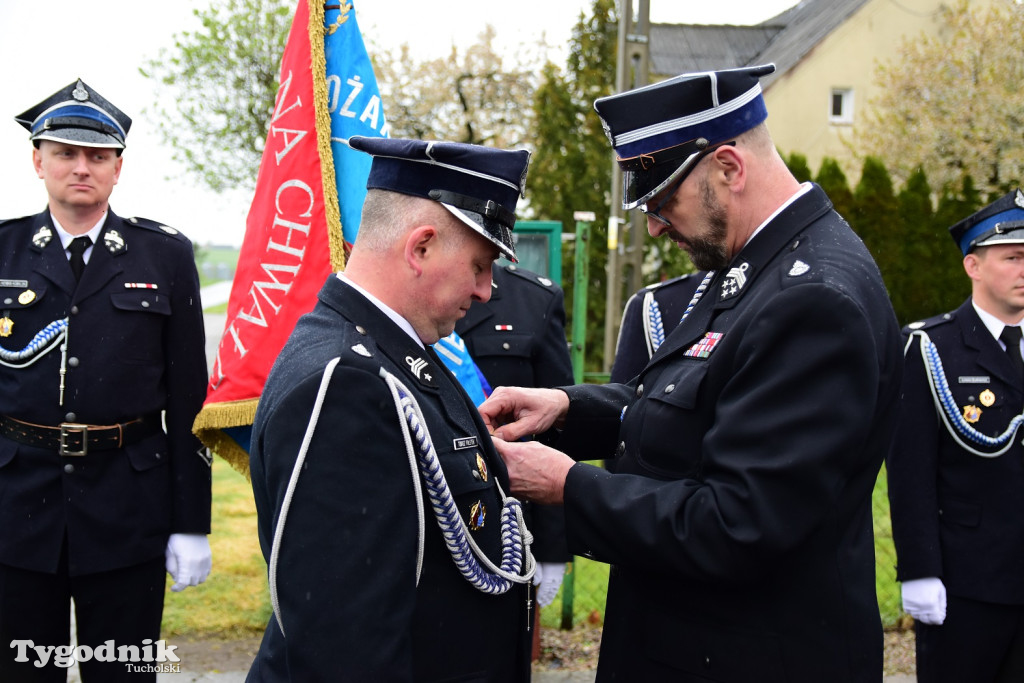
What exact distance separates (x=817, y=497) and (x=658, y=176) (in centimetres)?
84

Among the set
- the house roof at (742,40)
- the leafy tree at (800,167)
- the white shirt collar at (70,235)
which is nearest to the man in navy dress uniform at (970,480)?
the white shirt collar at (70,235)

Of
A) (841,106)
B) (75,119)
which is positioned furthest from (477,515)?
(841,106)

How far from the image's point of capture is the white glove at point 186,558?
3.40 m

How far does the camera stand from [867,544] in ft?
6.95

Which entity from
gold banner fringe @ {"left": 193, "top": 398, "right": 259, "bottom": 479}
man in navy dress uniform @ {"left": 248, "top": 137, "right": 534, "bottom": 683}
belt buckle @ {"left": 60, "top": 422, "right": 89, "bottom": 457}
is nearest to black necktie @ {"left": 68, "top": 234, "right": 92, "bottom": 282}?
belt buckle @ {"left": 60, "top": 422, "right": 89, "bottom": 457}

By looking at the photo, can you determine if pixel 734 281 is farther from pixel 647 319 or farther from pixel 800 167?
pixel 800 167

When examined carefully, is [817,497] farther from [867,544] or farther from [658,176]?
[658,176]

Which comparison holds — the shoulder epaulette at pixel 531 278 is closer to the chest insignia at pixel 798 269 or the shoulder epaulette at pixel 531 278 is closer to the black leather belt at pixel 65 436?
the black leather belt at pixel 65 436

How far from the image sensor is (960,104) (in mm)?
17094

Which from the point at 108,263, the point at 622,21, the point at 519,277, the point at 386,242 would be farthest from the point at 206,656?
the point at 622,21

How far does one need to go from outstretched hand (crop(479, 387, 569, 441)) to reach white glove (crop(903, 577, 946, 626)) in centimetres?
158

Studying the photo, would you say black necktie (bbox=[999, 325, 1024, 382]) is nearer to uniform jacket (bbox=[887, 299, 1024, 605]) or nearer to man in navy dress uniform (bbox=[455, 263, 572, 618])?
uniform jacket (bbox=[887, 299, 1024, 605])

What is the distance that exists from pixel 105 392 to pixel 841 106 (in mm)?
24123

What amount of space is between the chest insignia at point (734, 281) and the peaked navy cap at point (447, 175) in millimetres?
582
